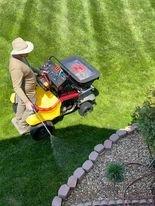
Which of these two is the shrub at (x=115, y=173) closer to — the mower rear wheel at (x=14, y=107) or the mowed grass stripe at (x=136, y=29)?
the mower rear wheel at (x=14, y=107)

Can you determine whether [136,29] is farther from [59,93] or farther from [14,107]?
[14,107]

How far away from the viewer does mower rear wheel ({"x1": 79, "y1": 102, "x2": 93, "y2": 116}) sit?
10.5 meters

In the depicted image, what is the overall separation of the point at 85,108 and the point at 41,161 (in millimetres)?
1585

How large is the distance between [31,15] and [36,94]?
408 cm

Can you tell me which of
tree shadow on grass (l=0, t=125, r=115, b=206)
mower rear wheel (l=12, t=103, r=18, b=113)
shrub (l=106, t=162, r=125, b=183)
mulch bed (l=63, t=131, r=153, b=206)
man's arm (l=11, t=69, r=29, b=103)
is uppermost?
man's arm (l=11, t=69, r=29, b=103)

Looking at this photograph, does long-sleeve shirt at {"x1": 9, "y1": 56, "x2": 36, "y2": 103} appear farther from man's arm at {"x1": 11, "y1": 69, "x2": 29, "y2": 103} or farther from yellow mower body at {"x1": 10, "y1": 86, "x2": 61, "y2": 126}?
yellow mower body at {"x1": 10, "y1": 86, "x2": 61, "y2": 126}

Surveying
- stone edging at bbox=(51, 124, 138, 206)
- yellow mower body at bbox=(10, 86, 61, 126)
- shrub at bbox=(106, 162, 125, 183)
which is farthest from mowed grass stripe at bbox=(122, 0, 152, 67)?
shrub at bbox=(106, 162, 125, 183)

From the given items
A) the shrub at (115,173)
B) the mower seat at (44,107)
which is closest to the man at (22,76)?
the mower seat at (44,107)

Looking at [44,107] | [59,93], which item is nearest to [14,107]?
[44,107]

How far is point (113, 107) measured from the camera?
10727 millimetres

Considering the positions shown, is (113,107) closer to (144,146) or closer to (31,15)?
(144,146)

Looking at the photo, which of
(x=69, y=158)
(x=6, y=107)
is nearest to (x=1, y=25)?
(x=6, y=107)

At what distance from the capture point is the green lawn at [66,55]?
926cm

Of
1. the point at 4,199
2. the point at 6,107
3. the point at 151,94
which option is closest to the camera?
the point at 151,94
